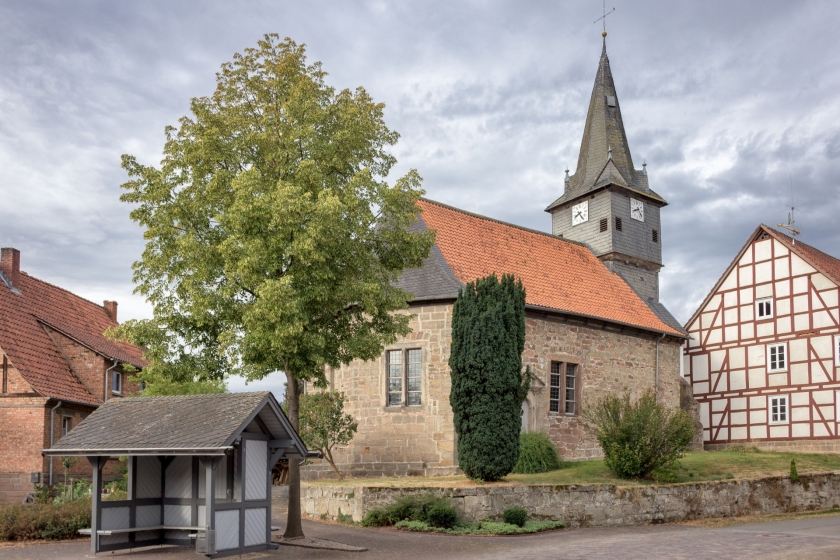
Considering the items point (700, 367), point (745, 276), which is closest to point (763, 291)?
point (745, 276)

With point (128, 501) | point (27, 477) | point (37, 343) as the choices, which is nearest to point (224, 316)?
point (128, 501)

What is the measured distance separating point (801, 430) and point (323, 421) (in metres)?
19.1

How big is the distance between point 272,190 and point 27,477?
574 inches

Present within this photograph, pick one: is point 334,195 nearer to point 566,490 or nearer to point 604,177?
point 566,490

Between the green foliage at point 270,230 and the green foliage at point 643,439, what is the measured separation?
695cm

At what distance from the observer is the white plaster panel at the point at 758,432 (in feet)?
110

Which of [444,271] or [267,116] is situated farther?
[444,271]

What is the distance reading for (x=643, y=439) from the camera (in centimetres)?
2131

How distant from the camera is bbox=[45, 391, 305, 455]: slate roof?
43.8ft

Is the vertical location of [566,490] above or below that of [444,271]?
below

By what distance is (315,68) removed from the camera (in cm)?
1822

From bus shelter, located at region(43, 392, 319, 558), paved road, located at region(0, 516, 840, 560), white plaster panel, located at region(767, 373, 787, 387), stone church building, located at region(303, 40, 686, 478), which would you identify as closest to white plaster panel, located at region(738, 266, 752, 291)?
stone church building, located at region(303, 40, 686, 478)

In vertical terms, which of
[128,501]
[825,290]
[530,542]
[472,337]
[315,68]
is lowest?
[530,542]

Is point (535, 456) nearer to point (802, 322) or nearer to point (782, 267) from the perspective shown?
point (802, 322)
